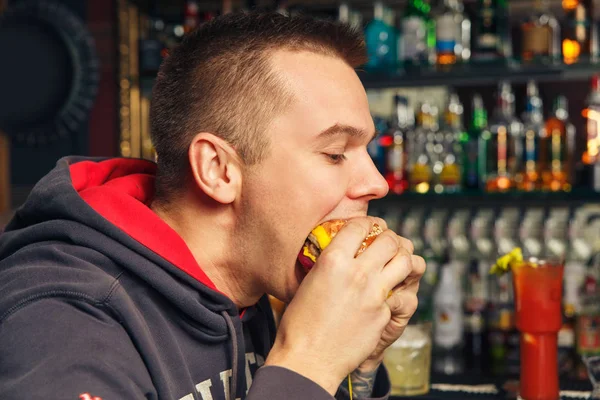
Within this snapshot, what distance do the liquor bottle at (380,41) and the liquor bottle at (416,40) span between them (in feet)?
0.12

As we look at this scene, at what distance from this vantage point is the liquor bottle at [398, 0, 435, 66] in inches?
114

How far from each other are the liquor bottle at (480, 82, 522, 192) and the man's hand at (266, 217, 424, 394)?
1.87m

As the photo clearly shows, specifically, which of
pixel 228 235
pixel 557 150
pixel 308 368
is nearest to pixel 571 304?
pixel 557 150

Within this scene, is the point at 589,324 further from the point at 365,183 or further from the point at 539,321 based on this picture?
the point at 365,183

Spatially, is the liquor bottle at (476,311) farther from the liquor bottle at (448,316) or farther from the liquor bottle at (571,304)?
the liquor bottle at (571,304)

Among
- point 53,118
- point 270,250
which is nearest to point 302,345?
point 270,250

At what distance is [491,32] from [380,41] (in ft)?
1.39

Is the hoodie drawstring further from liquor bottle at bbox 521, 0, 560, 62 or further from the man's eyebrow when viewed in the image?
liquor bottle at bbox 521, 0, 560, 62

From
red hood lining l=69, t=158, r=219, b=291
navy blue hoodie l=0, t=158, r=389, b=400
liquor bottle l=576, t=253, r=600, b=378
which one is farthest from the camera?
liquor bottle l=576, t=253, r=600, b=378

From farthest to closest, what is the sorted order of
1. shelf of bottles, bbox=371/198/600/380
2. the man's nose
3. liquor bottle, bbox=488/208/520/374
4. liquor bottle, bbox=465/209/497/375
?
liquor bottle, bbox=465/209/497/375 → liquor bottle, bbox=488/208/520/374 → shelf of bottles, bbox=371/198/600/380 → the man's nose

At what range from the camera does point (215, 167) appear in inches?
43.9

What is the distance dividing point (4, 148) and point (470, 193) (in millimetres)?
2209

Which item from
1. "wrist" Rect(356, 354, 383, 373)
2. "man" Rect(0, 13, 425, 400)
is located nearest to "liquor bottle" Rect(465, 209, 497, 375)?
"wrist" Rect(356, 354, 383, 373)

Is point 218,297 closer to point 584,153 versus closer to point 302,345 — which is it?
point 302,345
